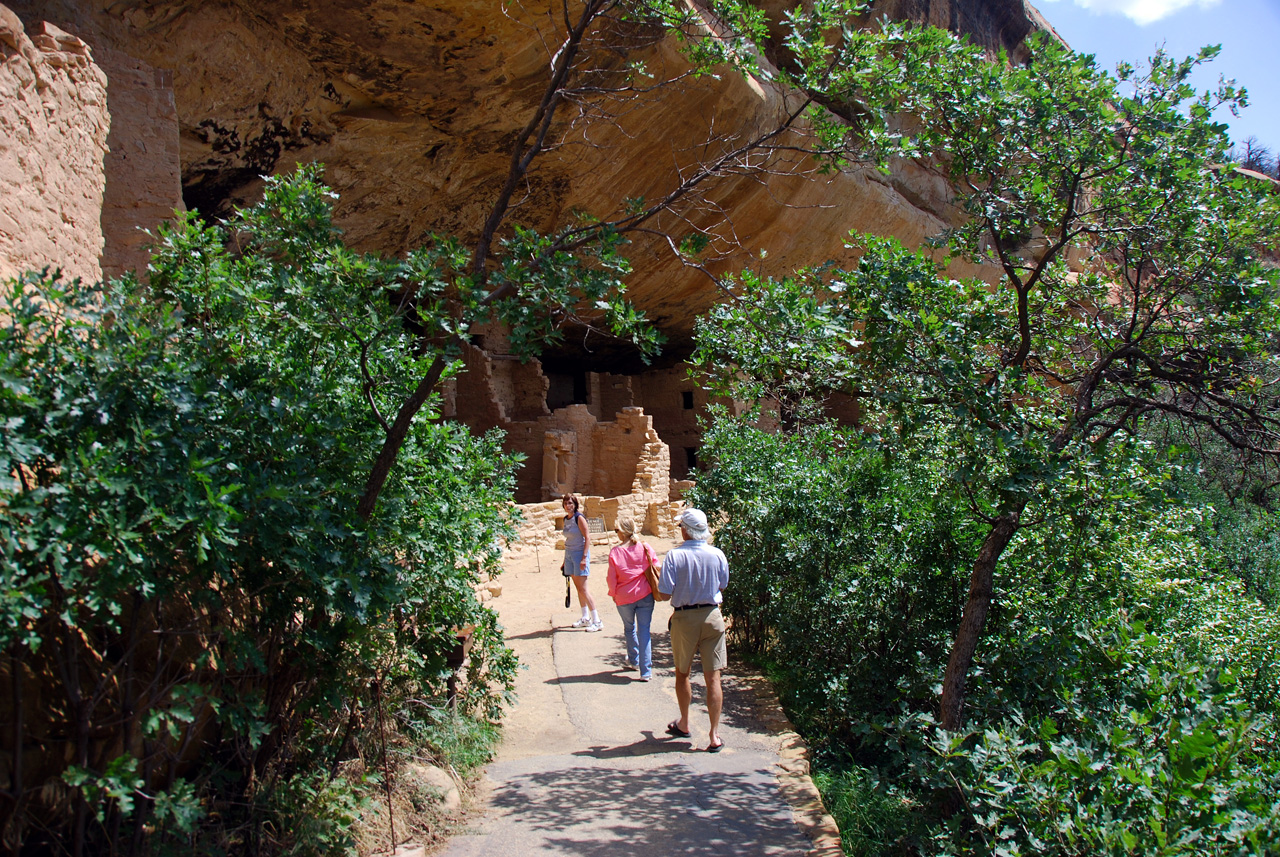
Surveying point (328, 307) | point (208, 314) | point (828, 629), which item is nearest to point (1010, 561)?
point (828, 629)

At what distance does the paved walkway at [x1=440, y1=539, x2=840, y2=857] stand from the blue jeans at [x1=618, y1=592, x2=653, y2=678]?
0.14 m

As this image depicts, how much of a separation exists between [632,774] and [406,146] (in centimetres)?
760

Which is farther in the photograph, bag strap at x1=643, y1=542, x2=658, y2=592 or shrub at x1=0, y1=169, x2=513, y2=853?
bag strap at x1=643, y1=542, x2=658, y2=592

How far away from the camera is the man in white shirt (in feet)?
14.8

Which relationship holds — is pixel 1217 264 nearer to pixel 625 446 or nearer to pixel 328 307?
pixel 328 307

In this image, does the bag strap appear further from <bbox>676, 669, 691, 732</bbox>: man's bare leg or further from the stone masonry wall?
the stone masonry wall

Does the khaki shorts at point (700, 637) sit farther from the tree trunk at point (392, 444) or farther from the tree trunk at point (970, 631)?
the tree trunk at point (392, 444)

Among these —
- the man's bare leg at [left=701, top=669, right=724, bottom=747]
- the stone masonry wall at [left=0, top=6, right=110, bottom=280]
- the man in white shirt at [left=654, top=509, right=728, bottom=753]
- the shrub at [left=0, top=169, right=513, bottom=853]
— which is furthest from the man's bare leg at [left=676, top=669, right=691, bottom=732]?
the stone masonry wall at [left=0, top=6, right=110, bottom=280]

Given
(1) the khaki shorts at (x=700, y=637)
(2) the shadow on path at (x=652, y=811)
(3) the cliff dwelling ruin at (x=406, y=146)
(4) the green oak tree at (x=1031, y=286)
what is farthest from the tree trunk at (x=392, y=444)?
(1) the khaki shorts at (x=700, y=637)

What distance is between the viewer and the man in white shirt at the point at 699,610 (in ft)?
14.8

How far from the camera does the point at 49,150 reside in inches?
135

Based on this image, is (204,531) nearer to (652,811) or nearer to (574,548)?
(652,811)

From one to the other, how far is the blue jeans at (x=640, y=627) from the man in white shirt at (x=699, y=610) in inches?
35.7

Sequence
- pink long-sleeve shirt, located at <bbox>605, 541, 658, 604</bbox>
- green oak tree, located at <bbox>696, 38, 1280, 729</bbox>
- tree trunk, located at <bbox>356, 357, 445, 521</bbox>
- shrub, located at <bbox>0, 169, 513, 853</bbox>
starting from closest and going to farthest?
shrub, located at <bbox>0, 169, 513, 853</bbox> < tree trunk, located at <bbox>356, 357, 445, 521</bbox> < green oak tree, located at <bbox>696, 38, 1280, 729</bbox> < pink long-sleeve shirt, located at <bbox>605, 541, 658, 604</bbox>
